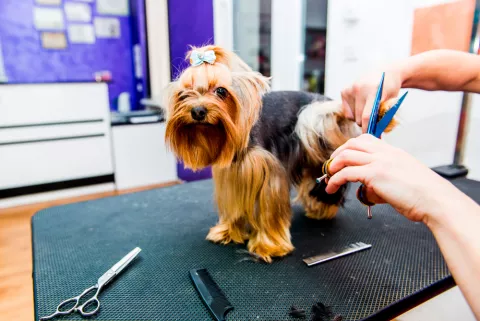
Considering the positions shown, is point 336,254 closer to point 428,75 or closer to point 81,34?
point 428,75

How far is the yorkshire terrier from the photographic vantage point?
884 millimetres

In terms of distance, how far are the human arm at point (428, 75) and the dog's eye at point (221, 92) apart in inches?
12.6

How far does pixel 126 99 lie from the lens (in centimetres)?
414

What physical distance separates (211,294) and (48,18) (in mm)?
3919

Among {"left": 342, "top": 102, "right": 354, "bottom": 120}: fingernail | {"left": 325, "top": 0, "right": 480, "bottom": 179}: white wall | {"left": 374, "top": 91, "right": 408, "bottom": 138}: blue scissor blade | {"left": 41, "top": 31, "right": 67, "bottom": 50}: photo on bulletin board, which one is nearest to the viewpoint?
{"left": 374, "top": 91, "right": 408, "bottom": 138}: blue scissor blade

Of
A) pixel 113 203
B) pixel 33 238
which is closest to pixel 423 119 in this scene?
pixel 113 203

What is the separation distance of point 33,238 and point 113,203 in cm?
32

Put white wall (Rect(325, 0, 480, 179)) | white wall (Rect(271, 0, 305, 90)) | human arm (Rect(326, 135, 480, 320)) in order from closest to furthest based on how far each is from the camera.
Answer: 1. human arm (Rect(326, 135, 480, 320))
2. white wall (Rect(325, 0, 480, 179))
3. white wall (Rect(271, 0, 305, 90))

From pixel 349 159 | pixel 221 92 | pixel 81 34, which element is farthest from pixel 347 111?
pixel 81 34

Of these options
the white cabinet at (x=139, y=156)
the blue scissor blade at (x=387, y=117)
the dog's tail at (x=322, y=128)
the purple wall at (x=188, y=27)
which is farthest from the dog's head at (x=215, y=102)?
the white cabinet at (x=139, y=156)

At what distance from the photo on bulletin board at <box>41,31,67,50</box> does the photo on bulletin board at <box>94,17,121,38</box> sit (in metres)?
0.36

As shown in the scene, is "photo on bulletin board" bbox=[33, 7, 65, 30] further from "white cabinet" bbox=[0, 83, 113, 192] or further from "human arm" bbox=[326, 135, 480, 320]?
"human arm" bbox=[326, 135, 480, 320]

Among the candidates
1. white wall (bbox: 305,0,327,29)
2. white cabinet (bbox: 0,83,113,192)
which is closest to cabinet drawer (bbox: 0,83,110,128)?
white cabinet (bbox: 0,83,113,192)

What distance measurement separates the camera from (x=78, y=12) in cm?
379
